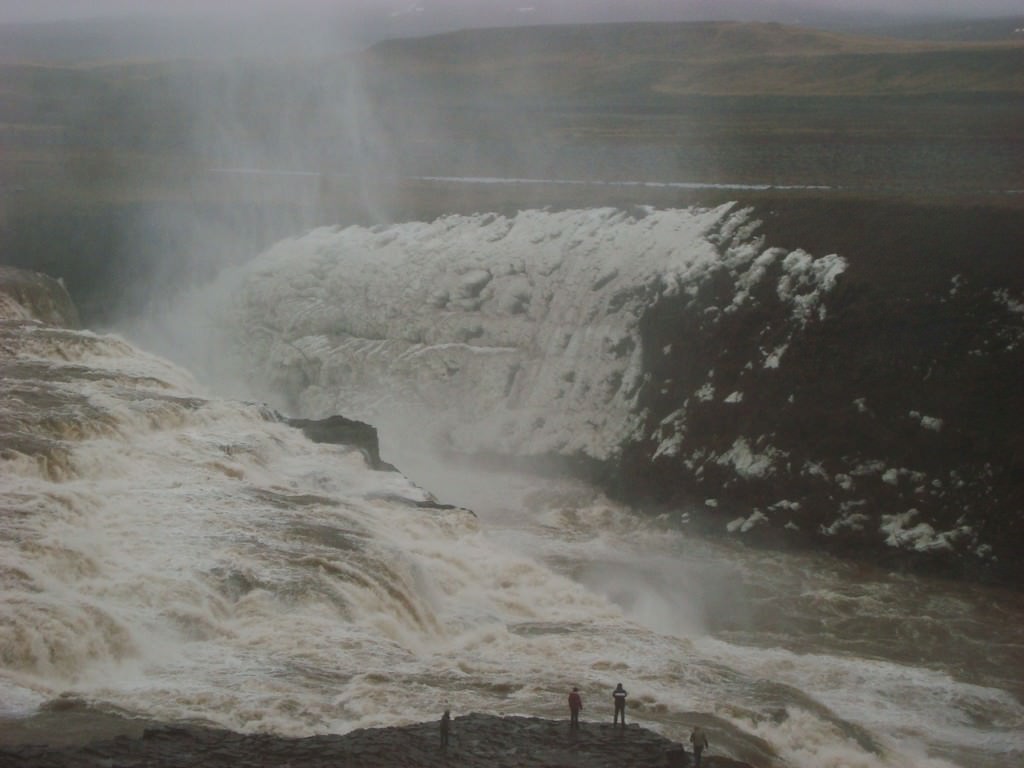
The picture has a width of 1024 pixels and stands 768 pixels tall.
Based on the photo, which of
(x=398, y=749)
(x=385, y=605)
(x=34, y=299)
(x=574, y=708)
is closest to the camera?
(x=398, y=749)

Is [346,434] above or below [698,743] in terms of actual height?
above

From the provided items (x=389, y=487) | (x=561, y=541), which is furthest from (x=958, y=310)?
(x=389, y=487)

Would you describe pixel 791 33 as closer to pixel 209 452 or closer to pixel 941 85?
pixel 941 85

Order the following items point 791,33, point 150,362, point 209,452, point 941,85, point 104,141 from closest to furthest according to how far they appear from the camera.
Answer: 1. point 209,452
2. point 150,362
3. point 941,85
4. point 104,141
5. point 791,33

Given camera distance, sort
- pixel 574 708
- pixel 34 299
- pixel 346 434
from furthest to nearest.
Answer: pixel 34 299 < pixel 346 434 < pixel 574 708

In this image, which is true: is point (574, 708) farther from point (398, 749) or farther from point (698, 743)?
point (398, 749)

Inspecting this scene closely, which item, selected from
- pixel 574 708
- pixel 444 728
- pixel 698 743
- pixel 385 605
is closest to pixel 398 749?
pixel 444 728

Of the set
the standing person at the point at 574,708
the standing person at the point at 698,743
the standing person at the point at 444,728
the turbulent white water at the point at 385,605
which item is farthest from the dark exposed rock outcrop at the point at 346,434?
the standing person at the point at 698,743

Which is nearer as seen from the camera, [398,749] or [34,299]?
[398,749]
